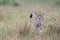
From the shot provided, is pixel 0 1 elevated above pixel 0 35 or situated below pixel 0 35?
below

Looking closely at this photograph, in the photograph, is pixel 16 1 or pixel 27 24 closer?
pixel 27 24

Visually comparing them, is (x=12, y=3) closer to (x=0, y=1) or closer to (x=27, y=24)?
(x=0, y=1)

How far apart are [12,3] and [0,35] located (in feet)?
33.1

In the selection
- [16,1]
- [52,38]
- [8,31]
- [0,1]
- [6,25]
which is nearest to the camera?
[52,38]

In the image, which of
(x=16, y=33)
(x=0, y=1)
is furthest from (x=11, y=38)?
(x=0, y=1)

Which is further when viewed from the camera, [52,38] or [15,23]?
[15,23]

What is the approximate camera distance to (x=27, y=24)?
30.5 feet

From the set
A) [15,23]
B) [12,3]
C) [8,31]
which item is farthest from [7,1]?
[8,31]

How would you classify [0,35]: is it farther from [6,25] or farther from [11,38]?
[6,25]

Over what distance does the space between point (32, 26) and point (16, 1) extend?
430 inches

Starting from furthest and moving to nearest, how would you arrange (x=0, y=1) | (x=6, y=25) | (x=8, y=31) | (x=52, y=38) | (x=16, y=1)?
(x=16, y=1) < (x=0, y=1) < (x=6, y=25) < (x=8, y=31) < (x=52, y=38)

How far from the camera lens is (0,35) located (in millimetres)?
8883

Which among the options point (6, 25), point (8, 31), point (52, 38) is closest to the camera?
point (52, 38)

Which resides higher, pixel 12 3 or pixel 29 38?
pixel 29 38
